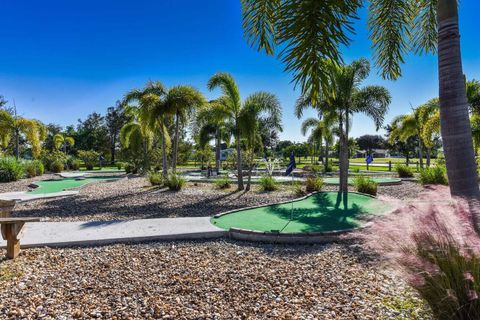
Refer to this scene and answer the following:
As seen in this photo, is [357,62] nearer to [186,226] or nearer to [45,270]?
[186,226]

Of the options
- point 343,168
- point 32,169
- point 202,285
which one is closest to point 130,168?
point 32,169

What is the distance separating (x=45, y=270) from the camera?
12.6 feet

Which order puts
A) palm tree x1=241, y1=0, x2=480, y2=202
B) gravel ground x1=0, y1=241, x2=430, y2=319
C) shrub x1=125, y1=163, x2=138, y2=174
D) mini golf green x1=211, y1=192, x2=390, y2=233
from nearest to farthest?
gravel ground x1=0, y1=241, x2=430, y2=319 → palm tree x1=241, y1=0, x2=480, y2=202 → mini golf green x1=211, y1=192, x2=390, y2=233 → shrub x1=125, y1=163, x2=138, y2=174

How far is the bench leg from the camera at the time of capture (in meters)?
4.17

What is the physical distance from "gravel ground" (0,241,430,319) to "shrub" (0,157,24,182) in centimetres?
1374

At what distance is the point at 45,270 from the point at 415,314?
159 inches

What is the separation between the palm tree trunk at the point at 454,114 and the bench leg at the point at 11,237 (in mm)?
5214

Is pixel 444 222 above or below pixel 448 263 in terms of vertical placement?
above

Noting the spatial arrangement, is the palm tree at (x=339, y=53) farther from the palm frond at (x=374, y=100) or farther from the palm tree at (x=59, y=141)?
the palm tree at (x=59, y=141)

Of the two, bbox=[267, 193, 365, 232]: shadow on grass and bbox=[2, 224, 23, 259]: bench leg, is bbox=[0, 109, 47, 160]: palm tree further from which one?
bbox=[267, 193, 365, 232]: shadow on grass

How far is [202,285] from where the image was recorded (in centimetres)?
341

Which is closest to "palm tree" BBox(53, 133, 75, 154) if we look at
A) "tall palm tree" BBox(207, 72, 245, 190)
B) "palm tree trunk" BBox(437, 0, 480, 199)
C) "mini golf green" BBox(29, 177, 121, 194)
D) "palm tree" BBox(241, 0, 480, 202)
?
"mini golf green" BBox(29, 177, 121, 194)

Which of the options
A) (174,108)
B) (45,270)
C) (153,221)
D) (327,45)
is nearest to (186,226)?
(153,221)

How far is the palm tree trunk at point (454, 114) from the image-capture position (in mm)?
2908
